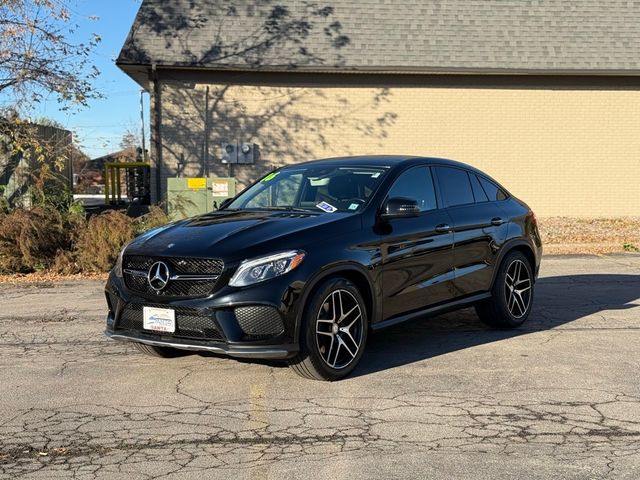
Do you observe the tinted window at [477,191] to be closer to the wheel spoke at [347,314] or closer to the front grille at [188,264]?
the wheel spoke at [347,314]

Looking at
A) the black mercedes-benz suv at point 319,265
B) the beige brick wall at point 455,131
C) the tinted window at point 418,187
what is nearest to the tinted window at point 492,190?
the black mercedes-benz suv at point 319,265

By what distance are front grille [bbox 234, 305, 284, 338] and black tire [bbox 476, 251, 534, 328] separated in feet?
9.21

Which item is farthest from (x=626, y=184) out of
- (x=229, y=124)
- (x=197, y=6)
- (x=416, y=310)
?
(x=416, y=310)

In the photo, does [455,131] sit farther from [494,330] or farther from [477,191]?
[494,330]

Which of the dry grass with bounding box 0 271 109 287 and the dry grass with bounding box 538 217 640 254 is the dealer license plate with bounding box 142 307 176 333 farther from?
the dry grass with bounding box 538 217 640 254

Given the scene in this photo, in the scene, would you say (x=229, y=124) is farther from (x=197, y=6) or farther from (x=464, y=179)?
(x=464, y=179)

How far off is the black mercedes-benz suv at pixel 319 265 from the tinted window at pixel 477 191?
0.05 feet

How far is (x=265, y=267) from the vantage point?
17.2 feet

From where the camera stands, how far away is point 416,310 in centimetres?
639

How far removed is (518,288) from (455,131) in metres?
11.4

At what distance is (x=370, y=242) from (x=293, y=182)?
4.19 feet

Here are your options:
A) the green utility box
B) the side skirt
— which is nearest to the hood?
the side skirt

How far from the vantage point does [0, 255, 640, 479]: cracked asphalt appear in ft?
13.5

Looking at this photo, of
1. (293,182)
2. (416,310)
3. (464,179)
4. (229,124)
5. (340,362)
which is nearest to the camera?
(340,362)
